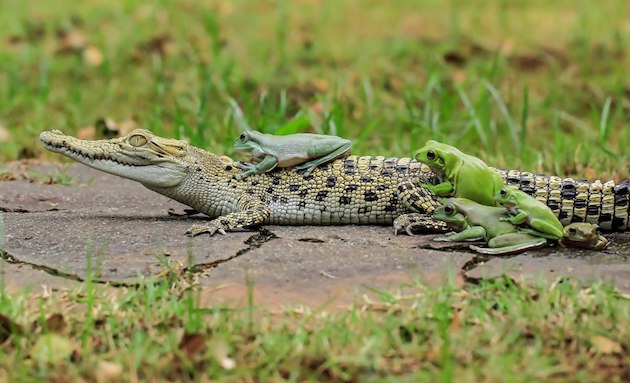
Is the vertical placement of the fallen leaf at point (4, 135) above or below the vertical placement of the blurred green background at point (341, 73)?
below

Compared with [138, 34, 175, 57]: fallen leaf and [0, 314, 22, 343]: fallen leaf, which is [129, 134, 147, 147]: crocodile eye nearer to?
[0, 314, 22, 343]: fallen leaf

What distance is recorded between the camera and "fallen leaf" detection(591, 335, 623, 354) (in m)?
3.54

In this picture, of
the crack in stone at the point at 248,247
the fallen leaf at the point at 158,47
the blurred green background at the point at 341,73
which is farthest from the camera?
the fallen leaf at the point at 158,47

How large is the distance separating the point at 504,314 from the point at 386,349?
55 centimetres

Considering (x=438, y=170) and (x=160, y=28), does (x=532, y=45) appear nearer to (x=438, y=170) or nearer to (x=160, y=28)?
(x=160, y=28)

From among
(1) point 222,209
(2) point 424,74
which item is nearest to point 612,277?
(1) point 222,209

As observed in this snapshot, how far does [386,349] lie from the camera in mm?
3564

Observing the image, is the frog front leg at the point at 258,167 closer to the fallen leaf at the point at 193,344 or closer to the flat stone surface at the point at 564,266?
the flat stone surface at the point at 564,266

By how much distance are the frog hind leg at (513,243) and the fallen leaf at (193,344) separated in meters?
1.49

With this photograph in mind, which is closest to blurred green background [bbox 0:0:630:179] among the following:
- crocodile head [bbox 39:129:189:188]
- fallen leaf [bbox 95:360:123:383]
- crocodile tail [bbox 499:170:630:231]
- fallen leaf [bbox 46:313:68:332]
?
crocodile tail [bbox 499:170:630:231]

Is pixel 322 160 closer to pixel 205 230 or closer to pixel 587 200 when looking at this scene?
pixel 205 230

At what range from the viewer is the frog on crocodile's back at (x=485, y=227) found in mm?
4477

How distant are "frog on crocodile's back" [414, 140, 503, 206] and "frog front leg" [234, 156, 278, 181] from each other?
0.89 m

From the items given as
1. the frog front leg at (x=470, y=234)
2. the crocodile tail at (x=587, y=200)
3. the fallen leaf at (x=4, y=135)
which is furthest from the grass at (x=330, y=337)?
the fallen leaf at (x=4, y=135)
